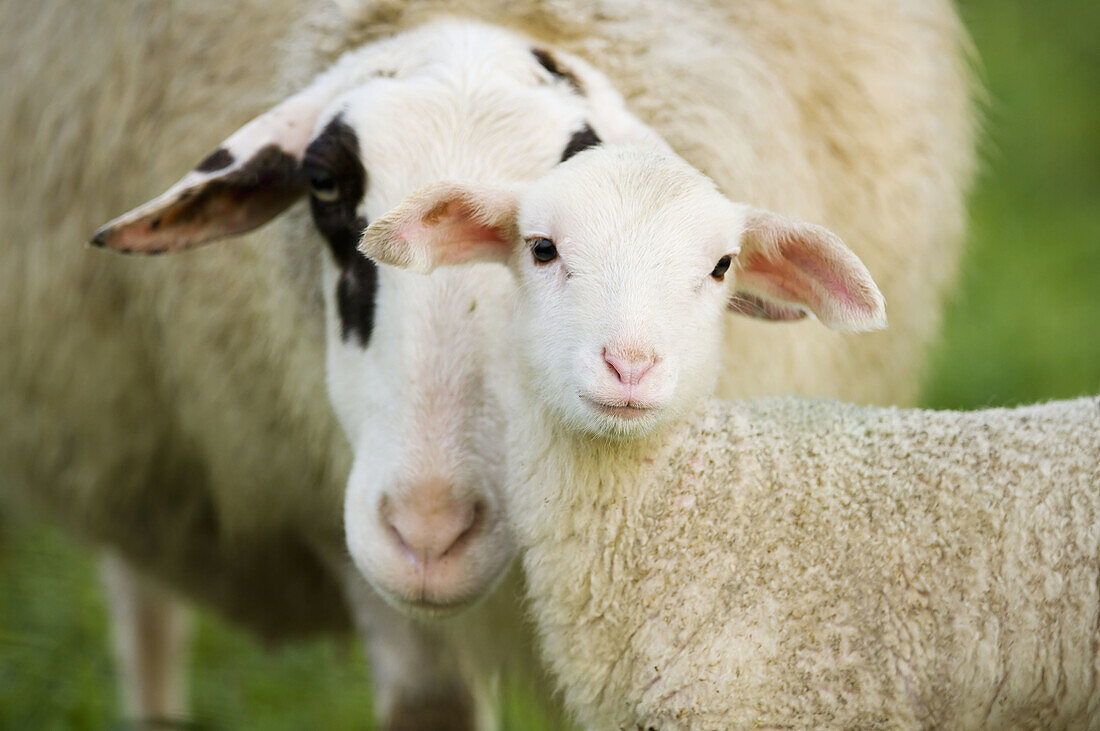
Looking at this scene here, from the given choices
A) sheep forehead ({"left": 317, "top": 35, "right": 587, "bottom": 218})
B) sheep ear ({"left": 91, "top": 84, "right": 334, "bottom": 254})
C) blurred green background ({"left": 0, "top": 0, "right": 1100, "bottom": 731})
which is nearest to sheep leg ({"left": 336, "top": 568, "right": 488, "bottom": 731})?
blurred green background ({"left": 0, "top": 0, "right": 1100, "bottom": 731})

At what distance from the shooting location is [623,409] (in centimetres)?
178

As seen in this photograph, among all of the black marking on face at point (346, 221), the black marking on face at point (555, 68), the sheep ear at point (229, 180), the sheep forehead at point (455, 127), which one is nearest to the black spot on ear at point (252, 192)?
the sheep ear at point (229, 180)

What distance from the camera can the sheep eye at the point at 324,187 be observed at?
2451 millimetres

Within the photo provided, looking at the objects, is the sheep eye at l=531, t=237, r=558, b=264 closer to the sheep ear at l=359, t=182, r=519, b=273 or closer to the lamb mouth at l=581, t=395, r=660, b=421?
the sheep ear at l=359, t=182, r=519, b=273

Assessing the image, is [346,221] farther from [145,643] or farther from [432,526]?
[145,643]

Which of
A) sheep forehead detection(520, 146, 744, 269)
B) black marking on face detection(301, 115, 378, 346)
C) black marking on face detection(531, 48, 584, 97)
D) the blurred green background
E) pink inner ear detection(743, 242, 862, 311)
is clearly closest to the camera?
sheep forehead detection(520, 146, 744, 269)

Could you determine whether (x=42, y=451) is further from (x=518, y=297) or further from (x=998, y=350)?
(x=998, y=350)

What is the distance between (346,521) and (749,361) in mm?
893

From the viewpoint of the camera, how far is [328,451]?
2875 millimetres

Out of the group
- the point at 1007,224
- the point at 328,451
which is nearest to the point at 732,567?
the point at 328,451

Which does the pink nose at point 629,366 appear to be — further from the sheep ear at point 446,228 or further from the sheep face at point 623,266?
the sheep ear at point 446,228

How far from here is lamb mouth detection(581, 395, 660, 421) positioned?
1.76 m

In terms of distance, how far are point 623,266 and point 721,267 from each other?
20 cm

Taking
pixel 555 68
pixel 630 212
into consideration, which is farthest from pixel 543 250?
pixel 555 68
